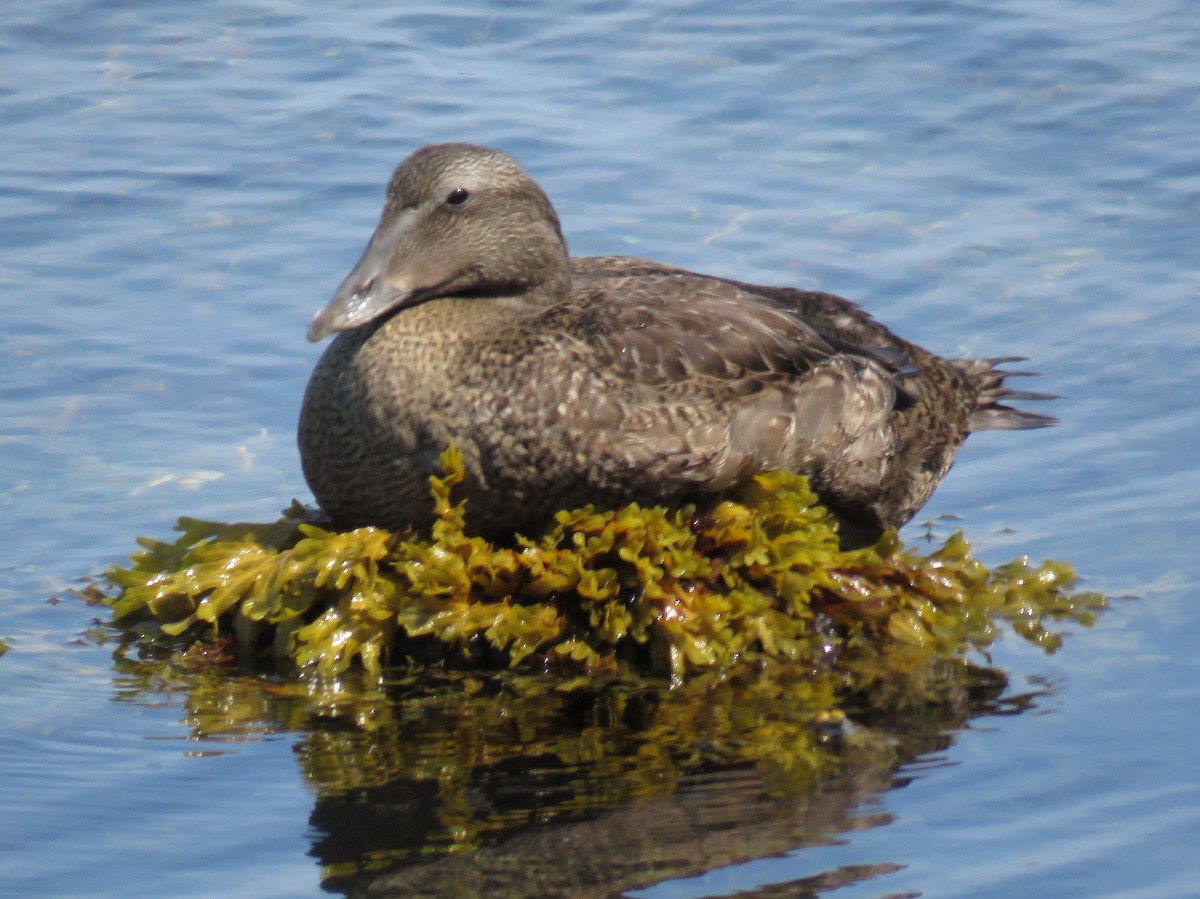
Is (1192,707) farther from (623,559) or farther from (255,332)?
(255,332)

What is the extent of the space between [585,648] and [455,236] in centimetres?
139

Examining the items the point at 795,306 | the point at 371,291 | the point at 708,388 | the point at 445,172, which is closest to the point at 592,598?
the point at 708,388

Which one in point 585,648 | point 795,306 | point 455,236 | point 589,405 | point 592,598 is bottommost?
point 585,648

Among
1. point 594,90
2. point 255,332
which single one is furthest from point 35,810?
point 594,90

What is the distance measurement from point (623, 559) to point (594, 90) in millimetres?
5742

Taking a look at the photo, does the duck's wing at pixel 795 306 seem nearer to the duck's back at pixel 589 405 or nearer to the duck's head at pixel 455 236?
the duck's back at pixel 589 405

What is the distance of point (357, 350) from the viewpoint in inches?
244

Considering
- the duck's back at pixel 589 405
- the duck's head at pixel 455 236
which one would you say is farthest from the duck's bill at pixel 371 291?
the duck's back at pixel 589 405

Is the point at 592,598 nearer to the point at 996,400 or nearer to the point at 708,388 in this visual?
the point at 708,388

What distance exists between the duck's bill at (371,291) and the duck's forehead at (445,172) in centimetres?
10

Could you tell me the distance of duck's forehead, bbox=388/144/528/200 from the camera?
6250mm

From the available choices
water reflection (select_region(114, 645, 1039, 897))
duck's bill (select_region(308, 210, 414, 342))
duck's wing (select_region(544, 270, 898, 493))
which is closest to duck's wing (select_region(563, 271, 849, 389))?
duck's wing (select_region(544, 270, 898, 493))

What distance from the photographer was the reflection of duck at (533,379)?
6000mm

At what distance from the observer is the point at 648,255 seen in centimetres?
916
